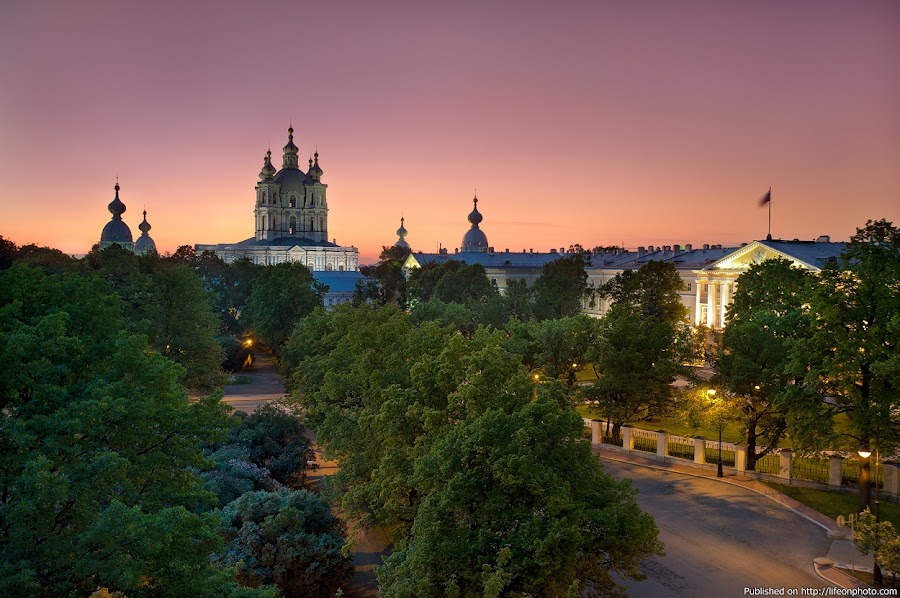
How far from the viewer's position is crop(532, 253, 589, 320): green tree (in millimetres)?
73875

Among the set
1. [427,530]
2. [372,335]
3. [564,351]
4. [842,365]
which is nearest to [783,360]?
[842,365]

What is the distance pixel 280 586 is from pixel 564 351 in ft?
86.0

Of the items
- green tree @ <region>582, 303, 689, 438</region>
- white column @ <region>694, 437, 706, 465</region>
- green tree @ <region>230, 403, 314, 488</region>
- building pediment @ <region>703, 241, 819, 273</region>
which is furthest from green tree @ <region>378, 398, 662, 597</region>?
building pediment @ <region>703, 241, 819, 273</region>

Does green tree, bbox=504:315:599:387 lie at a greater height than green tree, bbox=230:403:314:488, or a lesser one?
greater

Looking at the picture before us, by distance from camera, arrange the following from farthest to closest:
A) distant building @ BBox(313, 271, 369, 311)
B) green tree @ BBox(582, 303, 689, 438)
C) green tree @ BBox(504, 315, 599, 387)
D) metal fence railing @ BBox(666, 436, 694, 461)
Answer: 1. distant building @ BBox(313, 271, 369, 311)
2. green tree @ BBox(504, 315, 599, 387)
3. green tree @ BBox(582, 303, 689, 438)
4. metal fence railing @ BBox(666, 436, 694, 461)

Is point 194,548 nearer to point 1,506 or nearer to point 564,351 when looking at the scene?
point 1,506

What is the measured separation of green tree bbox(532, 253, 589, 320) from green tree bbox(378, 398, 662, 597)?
5483 centimetres

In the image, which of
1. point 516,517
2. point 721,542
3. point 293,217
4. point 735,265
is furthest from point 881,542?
point 293,217

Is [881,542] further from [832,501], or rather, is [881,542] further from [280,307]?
[280,307]

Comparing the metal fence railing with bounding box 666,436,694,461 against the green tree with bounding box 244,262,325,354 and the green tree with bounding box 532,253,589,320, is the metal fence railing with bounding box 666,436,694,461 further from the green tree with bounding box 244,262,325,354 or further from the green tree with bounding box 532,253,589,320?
the green tree with bounding box 244,262,325,354

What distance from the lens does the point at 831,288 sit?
27.3 m

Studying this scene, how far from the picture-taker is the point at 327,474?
32094mm

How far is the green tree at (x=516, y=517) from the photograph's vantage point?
1619 cm

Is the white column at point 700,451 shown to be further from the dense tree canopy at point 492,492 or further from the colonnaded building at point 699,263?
the colonnaded building at point 699,263
